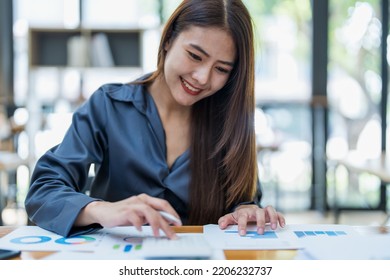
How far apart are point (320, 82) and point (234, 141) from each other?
10.2 ft

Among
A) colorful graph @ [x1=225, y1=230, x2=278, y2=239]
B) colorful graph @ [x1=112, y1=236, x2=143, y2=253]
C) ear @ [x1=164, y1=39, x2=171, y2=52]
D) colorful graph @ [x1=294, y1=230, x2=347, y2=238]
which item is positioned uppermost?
ear @ [x1=164, y1=39, x2=171, y2=52]

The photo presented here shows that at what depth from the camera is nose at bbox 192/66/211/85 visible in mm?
1053

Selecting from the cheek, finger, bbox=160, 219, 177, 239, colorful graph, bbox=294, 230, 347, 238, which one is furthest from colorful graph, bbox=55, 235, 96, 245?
the cheek

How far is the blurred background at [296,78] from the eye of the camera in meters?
3.92

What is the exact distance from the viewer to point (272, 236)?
34.1 inches

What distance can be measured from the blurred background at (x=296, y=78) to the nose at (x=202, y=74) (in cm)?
287

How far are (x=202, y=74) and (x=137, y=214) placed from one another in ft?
1.28

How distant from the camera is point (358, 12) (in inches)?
159

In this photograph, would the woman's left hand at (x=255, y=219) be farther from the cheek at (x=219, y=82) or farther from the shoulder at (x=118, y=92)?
the shoulder at (x=118, y=92)

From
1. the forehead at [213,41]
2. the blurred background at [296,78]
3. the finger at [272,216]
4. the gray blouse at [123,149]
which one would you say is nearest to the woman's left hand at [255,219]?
the finger at [272,216]

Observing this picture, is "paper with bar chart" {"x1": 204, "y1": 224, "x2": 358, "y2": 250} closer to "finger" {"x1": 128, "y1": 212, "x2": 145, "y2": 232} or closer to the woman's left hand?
the woman's left hand

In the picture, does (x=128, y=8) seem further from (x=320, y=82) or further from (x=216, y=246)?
(x=216, y=246)

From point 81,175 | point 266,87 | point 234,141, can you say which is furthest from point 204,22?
point 266,87
